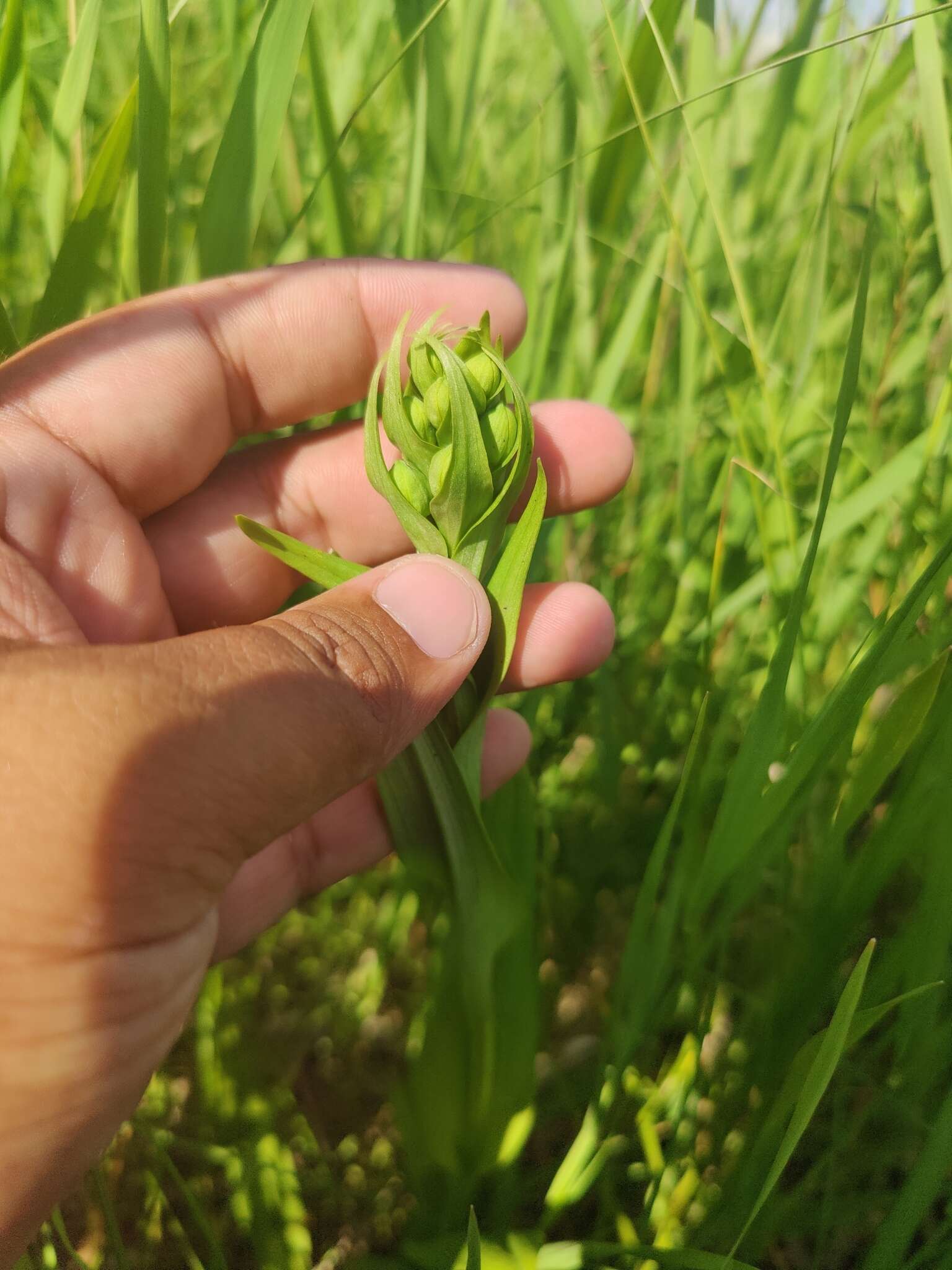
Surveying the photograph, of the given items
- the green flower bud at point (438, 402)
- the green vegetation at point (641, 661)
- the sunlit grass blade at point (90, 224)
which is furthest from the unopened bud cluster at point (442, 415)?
the sunlit grass blade at point (90, 224)

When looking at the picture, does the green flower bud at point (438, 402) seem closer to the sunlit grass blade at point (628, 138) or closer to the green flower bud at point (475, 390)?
the green flower bud at point (475, 390)

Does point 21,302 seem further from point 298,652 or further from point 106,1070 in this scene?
point 106,1070

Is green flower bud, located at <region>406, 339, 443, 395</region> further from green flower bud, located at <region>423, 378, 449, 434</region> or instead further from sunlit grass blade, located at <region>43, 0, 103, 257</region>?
sunlit grass blade, located at <region>43, 0, 103, 257</region>

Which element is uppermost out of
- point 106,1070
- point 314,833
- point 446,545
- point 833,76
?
point 833,76

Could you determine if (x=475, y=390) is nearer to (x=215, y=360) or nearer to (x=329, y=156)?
(x=329, y=156)

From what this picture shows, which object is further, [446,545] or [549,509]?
[549,509]

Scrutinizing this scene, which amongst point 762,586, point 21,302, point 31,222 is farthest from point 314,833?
point 31,222

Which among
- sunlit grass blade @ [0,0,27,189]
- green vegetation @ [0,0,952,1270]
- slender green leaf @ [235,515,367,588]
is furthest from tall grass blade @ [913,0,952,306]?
sunlit grass blade @ [0,0,27,189]

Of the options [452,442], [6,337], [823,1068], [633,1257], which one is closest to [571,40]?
[452,442]
